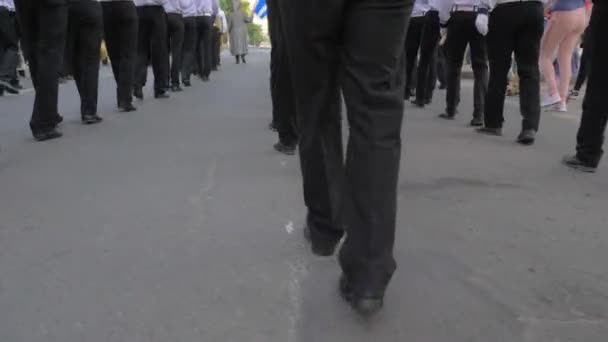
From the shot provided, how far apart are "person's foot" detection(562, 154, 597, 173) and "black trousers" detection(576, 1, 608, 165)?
1.1 inches

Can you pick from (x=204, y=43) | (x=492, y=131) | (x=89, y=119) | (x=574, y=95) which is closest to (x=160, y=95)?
(x=89, y=119)

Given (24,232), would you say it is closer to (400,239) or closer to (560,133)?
(400,239)

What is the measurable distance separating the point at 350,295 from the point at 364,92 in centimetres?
78

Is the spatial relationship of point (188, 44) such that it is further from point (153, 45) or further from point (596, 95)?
point (596, 95)

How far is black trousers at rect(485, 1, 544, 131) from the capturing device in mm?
5273

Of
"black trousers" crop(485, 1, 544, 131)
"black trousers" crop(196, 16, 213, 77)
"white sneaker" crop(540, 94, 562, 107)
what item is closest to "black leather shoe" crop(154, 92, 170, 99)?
Answer: "black trousers" crop(196, 16, 213, 77)

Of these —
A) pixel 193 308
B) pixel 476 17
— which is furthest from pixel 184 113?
pixel 193 308

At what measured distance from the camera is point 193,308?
7.20 feet

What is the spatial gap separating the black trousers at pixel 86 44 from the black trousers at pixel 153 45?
7.36 feet

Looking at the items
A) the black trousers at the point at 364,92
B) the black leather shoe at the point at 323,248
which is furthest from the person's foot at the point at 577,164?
the black trousers at the point at 364,92

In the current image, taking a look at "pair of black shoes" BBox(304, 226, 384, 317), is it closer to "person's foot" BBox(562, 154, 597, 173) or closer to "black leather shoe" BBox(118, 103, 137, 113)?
"person's foot" BBox(562, 154, 597, 173)

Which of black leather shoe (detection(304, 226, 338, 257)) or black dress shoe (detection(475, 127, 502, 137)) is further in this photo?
black dress shoe (detection(475, 127, 502, 137))

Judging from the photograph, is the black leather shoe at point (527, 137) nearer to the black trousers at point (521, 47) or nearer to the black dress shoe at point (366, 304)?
the black trousers at point (521, 47)

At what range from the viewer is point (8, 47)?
32.7ft
